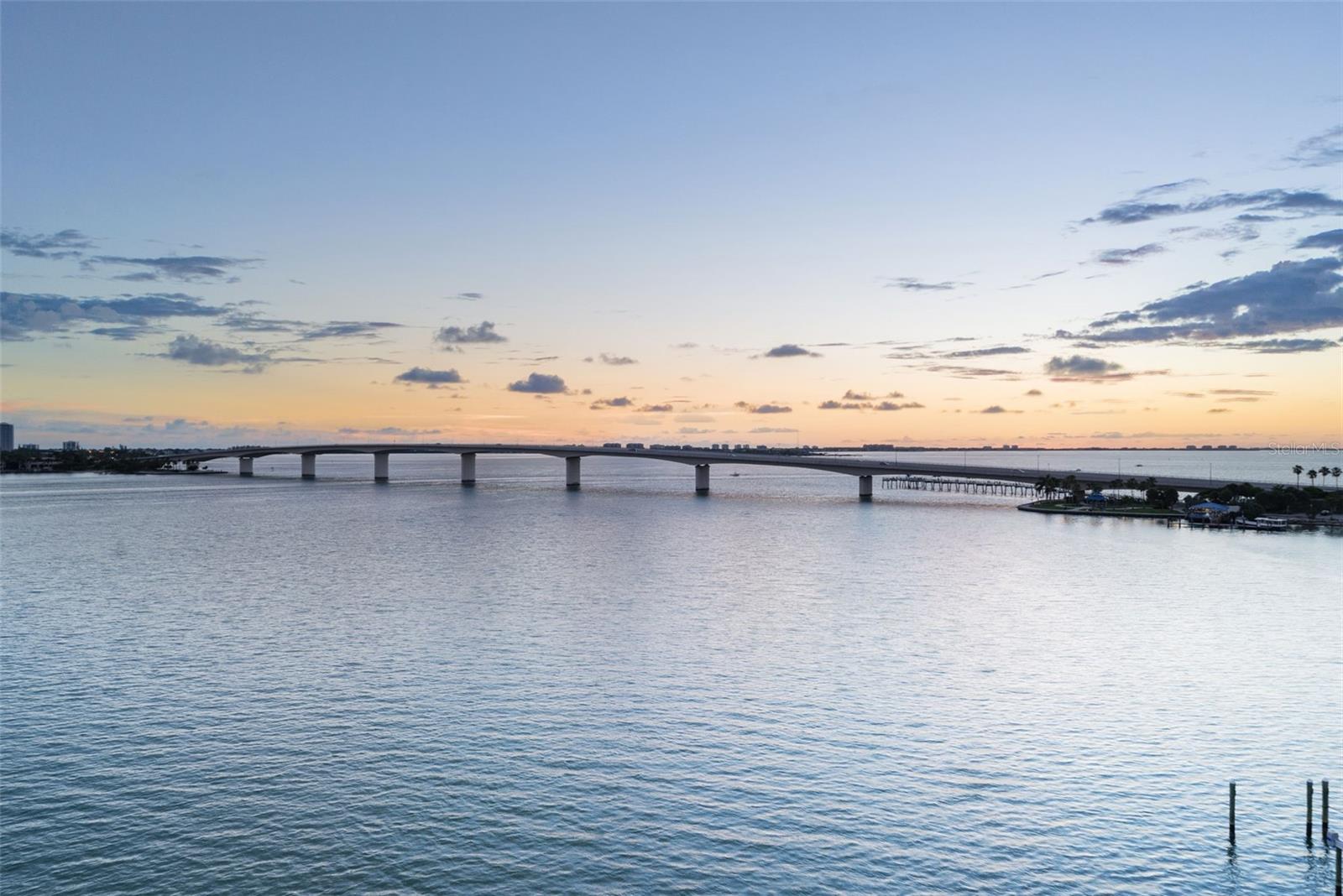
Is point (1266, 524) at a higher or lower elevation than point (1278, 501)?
lower

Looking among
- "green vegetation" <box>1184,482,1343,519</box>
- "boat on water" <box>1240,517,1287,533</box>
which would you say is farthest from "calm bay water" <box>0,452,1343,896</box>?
"green vegetation" <box>1184,482,1343,519</box>

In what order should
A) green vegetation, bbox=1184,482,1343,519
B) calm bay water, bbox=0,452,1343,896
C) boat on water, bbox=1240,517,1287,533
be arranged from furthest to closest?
green vegetation, bbox=1184,482,1343,519 < boat on water, bbox=1240,517,1287,533 < calm bay water, bbox=0,452,1343,896

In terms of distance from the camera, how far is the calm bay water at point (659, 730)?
2630 centimetres

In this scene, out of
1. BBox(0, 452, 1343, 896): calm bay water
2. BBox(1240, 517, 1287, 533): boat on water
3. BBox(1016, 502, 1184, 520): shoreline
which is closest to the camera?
BBox(0, 452, 1343, 896): calm bay water

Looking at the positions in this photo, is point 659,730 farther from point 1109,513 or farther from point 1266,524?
point 1109,513

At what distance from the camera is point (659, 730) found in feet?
120

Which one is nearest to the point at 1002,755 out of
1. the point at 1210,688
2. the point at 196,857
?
the point at 1210,688

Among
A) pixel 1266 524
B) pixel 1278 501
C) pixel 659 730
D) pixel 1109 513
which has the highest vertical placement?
pixel 1278 501

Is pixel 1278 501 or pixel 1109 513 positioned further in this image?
pixel 1109 513

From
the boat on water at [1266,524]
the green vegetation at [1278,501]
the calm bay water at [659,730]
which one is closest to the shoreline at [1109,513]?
the green vegetation at [1278,501]

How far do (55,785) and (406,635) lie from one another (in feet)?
74.8

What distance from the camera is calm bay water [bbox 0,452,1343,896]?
A: 2630cm

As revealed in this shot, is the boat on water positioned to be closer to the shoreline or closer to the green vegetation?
the green vegetation

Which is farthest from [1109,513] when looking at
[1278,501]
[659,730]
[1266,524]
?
[659,730]
